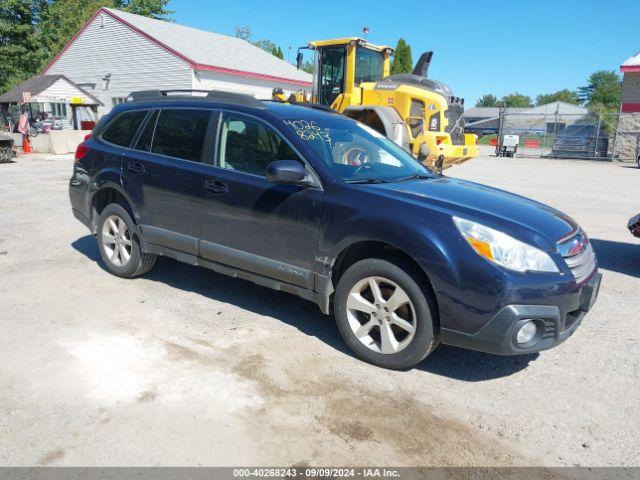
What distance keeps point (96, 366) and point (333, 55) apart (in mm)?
10901

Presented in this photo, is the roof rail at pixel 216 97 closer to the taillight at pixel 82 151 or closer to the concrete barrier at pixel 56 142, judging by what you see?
the taillight at pixel 82 151

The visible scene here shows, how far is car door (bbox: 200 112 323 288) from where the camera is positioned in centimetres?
394

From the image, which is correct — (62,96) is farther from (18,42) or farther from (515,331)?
(515,331)

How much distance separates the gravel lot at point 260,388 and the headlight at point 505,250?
0.86 meters

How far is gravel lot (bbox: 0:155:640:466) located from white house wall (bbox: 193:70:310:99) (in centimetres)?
2268

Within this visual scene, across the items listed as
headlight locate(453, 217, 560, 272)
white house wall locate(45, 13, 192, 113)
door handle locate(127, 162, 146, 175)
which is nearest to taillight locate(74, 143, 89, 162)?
door handle locate(127, 162, 146, 175)

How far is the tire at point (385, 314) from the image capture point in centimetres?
345

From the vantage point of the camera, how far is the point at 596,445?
2.88m

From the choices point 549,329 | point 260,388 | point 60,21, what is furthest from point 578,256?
point 60,21

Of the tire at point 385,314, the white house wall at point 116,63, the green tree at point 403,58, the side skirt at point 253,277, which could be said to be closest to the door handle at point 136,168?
the side skirt at point 253,277

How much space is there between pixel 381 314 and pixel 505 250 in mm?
928

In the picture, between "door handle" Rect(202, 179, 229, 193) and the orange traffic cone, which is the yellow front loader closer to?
"door handle" Rect(202, 179, 229, 193)

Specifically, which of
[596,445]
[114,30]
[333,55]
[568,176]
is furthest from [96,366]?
[114,30]

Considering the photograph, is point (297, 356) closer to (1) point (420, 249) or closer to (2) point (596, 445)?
(1) point (420, 249)
